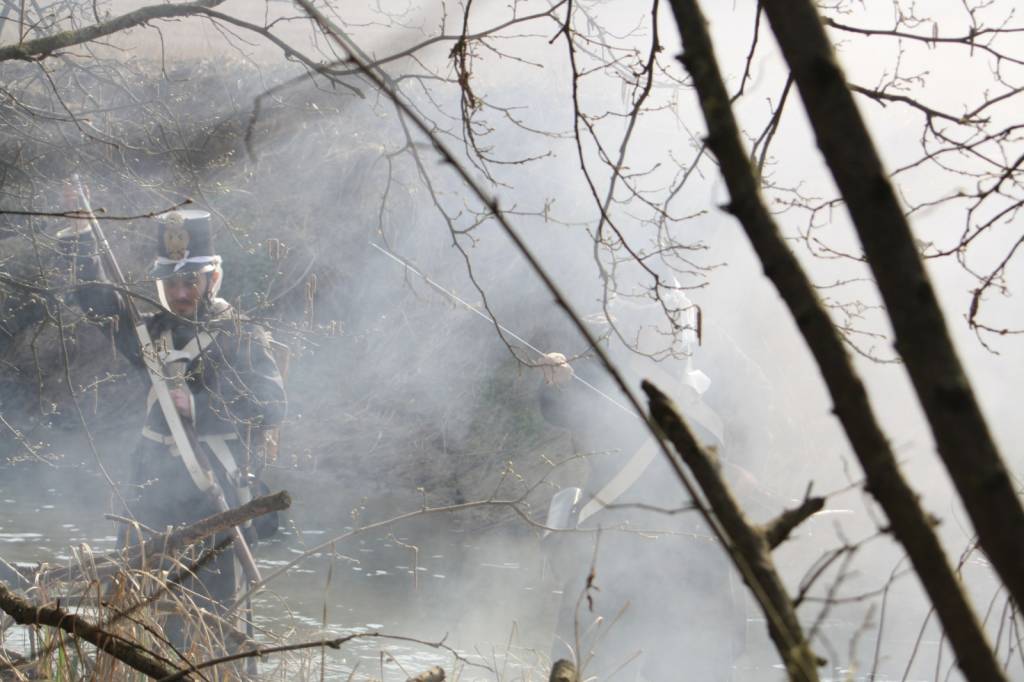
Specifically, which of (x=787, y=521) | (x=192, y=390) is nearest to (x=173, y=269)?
(x=192, y=390)

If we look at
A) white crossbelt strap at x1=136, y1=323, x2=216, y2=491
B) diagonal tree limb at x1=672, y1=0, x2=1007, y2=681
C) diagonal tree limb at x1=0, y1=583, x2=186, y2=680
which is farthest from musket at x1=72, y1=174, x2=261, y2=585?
diagonal tree limb at x1=672, y1=0, x2=1007, y2=681

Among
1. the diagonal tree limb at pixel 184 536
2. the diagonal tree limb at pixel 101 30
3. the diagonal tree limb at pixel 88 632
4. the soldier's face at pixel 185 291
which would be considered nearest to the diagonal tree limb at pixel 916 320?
the diagonal tree limb at pixel 88 632

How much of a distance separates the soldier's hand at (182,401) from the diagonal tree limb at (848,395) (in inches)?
198

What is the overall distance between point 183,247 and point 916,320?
5.39 m

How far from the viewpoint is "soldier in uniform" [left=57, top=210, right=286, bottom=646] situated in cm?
542

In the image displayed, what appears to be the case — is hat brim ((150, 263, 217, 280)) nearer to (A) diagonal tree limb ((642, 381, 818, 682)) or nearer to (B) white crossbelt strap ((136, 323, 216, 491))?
(B) white crossbelt strap ((136, 323, 216, 491))

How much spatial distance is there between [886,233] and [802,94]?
12cm

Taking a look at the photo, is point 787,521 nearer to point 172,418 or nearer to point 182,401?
point 172,418

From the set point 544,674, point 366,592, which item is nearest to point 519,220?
point 366,592

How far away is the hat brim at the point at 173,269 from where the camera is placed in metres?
5.61

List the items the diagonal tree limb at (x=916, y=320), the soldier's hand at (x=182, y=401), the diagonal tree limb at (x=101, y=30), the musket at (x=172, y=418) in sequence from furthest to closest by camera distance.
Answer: the soldier's hand at (x=182, y=401) < the musket at (x=172, y=418) < the diagonal tree limb at (x=101, y=30) < the diagonal tree limb at (x=916, y=320)

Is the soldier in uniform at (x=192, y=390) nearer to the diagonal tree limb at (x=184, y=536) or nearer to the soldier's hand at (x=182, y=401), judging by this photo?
the soldier's hand at (x=182, y=401)

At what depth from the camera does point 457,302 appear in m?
4.67

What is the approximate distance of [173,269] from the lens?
18.5 ft
